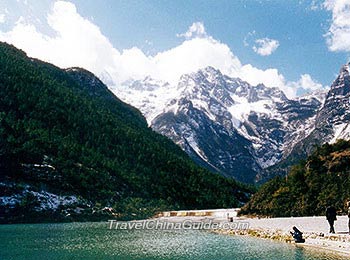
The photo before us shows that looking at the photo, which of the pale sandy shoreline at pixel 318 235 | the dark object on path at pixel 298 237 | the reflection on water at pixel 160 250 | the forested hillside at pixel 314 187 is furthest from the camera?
the forested hillside at pixel 314 187

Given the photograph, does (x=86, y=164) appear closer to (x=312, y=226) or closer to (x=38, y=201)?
(x=38, y=201)

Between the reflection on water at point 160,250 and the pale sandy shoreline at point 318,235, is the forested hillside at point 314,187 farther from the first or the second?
the reflection on water at point 160,250

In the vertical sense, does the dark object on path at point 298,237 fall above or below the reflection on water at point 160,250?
above

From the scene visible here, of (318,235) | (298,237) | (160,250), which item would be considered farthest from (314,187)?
(160,250)

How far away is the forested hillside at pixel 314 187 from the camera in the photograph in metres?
95.4

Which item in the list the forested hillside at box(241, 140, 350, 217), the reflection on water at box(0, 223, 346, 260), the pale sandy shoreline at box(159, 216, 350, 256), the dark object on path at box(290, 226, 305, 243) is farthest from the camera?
the forested hillside at box(241, 140, 350, 217)

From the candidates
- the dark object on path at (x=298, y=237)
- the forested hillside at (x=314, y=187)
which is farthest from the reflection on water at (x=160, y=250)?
the forested hillside at (x=314, y=187)

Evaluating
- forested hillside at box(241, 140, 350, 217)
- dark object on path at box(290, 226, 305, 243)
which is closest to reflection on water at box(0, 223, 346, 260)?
dark object on path at box(290, 226, 305, 243)

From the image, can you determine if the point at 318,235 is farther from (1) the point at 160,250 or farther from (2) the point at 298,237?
(1) the point at 160,250

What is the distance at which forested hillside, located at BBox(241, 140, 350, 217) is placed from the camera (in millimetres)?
95438

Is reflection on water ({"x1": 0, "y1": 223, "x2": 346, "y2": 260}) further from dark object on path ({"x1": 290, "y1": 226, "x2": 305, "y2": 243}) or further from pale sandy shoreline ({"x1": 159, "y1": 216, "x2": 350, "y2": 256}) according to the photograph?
pale sandy shoreline ({"x1": 159, "y1": 216, "x2": 350, "y2": 256})

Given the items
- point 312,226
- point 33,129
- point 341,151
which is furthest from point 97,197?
point 312,226

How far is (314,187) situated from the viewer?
333 feet

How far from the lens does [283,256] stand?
4844cm
